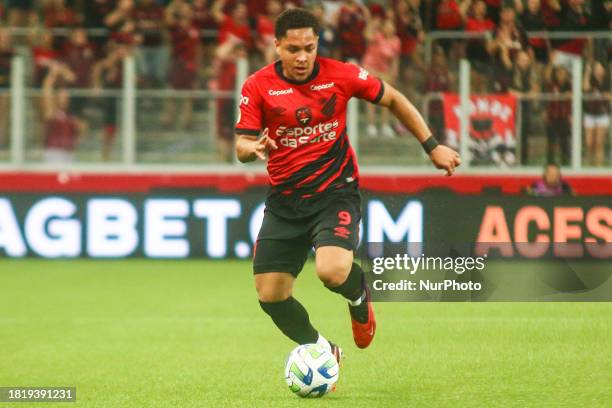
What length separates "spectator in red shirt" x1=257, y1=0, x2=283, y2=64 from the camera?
625 inches

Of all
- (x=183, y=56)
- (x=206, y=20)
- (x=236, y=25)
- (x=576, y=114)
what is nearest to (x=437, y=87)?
(x=576, y=114)

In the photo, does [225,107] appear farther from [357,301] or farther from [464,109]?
[357,301]

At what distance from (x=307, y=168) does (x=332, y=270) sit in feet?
2.07

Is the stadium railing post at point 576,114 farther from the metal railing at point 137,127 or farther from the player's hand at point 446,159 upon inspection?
the player's hand at point 446,159

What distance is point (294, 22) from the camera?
22.5 ft

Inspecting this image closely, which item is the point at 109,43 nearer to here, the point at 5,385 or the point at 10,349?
the point at 10,349

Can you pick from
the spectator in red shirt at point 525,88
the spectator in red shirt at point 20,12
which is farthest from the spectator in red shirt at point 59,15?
the spectator in red shirt at point 525,88

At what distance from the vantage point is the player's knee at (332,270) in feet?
22.8

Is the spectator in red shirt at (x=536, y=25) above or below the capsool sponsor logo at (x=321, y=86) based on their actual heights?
below

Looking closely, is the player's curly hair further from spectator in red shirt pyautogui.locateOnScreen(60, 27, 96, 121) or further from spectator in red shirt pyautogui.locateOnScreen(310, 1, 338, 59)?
spectator in red shirt pyautogui.locateOnScreen(60, 27, 96, 121)

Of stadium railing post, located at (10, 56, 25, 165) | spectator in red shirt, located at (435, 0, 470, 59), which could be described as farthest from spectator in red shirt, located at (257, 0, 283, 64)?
stadium railing post, located at (10, 56, 25, 165)

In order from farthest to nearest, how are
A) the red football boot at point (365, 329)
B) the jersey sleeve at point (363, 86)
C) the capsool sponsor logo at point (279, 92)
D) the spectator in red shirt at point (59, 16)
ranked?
the spectator in red shirt at point (59, 16) → the red football boot at point (365, 329) → the jersey sleeve at point (363, 86) → the capsool sponsor logo at point (279, 92)

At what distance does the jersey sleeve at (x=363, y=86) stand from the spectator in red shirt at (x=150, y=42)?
28.5 ft

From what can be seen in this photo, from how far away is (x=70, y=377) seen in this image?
7.65 metres
